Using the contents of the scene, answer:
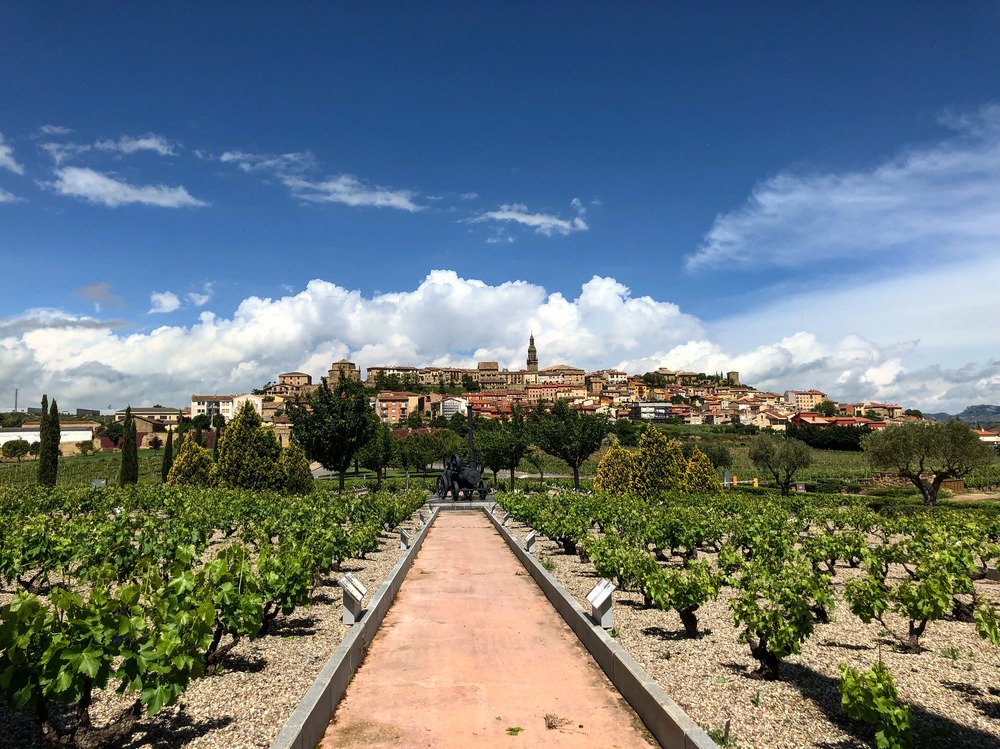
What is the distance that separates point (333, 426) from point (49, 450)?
677 inches

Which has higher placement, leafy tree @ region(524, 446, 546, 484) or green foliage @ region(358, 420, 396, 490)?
green foliage @ region(358, 420, 396, 490)

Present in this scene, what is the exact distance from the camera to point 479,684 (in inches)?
275

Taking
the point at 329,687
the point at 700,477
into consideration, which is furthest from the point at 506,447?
the point at 329,687

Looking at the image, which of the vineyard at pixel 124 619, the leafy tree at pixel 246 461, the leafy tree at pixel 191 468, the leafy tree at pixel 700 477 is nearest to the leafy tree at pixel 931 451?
the leafy tree at pixel 700 477

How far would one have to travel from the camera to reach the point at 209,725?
18.7 ft

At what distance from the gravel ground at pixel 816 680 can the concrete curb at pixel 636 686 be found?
1.23ft

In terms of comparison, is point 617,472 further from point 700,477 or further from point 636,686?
point 636,686

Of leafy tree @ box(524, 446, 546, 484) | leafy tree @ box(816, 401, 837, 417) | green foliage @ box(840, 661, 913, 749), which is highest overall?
leafy tree @ box(816, 401, 837, 417)

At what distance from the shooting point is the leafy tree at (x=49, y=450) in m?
35.2

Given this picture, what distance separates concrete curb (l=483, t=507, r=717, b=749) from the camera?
5.20 metres

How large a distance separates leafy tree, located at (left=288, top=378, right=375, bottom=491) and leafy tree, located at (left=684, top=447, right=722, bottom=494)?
16793 millimetres

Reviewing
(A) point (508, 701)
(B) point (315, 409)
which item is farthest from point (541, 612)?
(B) point (315, 409)

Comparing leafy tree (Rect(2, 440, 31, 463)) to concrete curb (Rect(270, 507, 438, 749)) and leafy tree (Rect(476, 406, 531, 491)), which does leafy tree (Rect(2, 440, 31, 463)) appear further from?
concrete curb (Rect(270, 507, 438, 749))

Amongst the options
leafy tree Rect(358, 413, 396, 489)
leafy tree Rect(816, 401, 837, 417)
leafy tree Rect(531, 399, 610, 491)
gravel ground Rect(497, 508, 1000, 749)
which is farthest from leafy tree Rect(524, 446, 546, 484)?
leafy tree Rect(816, 401, 837, 417)
